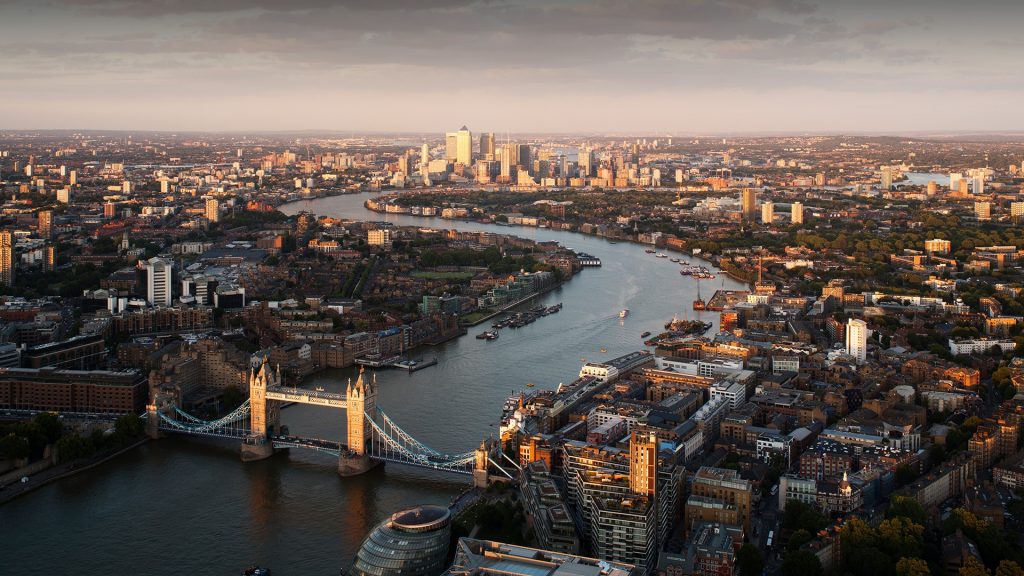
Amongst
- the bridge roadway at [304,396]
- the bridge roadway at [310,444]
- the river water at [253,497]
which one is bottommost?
the river water at [253,497]

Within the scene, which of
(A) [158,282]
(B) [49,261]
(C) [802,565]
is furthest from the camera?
(B) [49,261]

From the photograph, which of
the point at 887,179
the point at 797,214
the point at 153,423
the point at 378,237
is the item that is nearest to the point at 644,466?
the point at 153,423

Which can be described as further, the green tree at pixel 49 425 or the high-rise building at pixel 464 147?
the high-rise building at pixel 464 147

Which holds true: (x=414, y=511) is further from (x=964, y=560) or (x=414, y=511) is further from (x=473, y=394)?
(x=473, y=394)

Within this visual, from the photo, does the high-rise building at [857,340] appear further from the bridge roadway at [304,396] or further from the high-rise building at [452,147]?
the high-rise building at [452,147]

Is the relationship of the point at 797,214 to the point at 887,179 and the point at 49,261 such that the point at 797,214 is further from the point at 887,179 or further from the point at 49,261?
the point at 49,261

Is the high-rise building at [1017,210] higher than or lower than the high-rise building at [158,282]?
higher

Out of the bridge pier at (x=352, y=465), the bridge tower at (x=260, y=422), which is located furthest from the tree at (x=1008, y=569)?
the bridge tower at (x=260, y=422)

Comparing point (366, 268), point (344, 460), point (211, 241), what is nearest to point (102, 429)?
point (344, 460)

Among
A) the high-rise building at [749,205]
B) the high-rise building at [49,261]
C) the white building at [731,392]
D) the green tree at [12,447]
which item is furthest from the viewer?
the high-rise building at [749,205]
